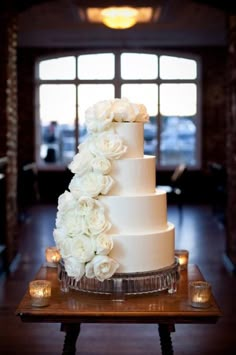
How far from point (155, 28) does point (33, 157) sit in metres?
3.85

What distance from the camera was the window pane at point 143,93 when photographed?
46.7ft

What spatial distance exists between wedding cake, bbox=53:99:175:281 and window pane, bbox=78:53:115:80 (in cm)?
1118

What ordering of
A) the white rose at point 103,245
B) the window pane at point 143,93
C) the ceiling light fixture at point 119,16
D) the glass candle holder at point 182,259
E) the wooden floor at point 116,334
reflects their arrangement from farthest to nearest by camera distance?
1. the window pane at point 143,93
2. the ceiling light fixture at point 119,16
3. the wooden floor at point 116,334
4. the glass candle holder at point 182,259
5. the white rose at point 103,245

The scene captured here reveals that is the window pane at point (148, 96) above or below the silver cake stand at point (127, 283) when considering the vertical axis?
above

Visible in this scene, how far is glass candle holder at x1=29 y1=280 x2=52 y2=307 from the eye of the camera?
2.83 m

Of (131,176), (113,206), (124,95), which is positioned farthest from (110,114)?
(124,95)

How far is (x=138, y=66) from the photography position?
46.6 feet

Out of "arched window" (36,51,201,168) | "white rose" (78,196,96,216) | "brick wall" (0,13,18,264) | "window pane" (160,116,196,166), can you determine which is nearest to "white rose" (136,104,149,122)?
"white rose" (78,196,96,216)

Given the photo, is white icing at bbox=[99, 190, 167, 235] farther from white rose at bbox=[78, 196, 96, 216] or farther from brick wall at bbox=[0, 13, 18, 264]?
brick wall at bbox=[0, 13, 18, 264]

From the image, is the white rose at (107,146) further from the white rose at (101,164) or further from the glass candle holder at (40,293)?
the glass candle holder at (40,293)

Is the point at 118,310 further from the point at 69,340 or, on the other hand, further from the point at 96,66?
the point at 96,66

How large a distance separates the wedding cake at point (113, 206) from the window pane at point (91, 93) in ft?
36.7

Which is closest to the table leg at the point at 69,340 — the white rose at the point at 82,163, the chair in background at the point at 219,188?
the white rose at the point at 82,163

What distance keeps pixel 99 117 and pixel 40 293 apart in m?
0.76
